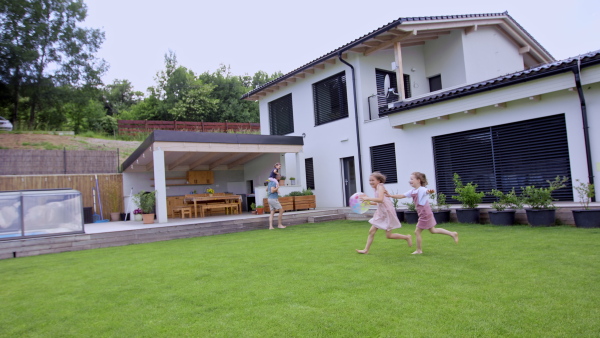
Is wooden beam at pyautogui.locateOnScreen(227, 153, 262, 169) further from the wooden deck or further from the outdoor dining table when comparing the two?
the wooden deck

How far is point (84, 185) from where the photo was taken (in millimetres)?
15836

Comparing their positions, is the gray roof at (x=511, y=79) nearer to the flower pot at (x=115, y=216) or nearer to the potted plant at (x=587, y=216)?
the potted plant at (x=587, y=216)

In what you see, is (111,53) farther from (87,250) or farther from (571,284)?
(571,284)

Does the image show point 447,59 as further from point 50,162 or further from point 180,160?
point 50,162

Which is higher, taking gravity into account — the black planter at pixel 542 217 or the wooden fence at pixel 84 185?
the wooden fence at pixel 84 185

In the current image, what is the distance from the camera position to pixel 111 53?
31.6 meters

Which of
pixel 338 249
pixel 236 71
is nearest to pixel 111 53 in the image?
pixel 236 71

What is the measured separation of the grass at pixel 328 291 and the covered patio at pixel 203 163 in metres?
5.05

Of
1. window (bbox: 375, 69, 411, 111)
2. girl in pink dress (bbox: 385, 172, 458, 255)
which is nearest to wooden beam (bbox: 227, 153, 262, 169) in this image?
window (bbox: 375, 69, 411, 111)

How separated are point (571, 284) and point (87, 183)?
16.7 metres

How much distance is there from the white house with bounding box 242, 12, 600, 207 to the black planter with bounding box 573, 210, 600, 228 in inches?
60.7

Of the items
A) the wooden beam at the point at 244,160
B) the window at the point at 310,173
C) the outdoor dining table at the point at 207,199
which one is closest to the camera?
the outdoor dining table at the point at 207,199

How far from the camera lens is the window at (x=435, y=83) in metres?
14.9

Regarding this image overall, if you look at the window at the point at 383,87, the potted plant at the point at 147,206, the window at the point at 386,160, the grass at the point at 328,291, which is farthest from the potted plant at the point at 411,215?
the potted plant at the point at 147,206
